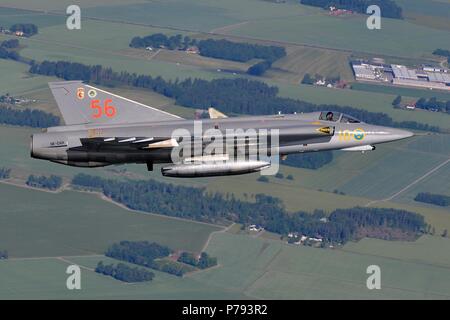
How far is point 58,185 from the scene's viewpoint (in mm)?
171125

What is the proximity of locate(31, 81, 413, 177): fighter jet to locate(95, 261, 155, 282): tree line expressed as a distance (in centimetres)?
6344

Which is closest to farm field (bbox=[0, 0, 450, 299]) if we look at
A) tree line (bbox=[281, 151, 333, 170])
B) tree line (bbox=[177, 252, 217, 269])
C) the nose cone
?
tree line (bbox=[177, 252, 217, 269])

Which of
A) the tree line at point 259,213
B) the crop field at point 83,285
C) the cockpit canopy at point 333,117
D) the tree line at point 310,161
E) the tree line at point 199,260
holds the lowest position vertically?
the crop field at point 83,285

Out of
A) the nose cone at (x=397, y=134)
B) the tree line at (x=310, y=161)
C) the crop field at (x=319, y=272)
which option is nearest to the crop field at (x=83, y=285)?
the crop field at (x=319, y=272)

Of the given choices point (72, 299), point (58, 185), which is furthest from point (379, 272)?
point (58, 185)

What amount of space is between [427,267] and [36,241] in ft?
136

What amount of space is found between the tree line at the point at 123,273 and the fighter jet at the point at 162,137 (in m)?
63.4

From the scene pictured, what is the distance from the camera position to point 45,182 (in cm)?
17062

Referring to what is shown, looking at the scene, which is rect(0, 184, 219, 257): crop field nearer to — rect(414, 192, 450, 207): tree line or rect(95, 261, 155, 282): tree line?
rect(95, 261, 155, 282): tree line

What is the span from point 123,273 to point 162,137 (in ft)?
218

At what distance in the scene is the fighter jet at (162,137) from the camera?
85.3 metres

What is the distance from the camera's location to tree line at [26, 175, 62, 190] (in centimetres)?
17038

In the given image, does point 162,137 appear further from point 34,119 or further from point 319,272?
point 34,119

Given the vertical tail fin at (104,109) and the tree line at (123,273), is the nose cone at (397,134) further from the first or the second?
the tree line at (123,273)
